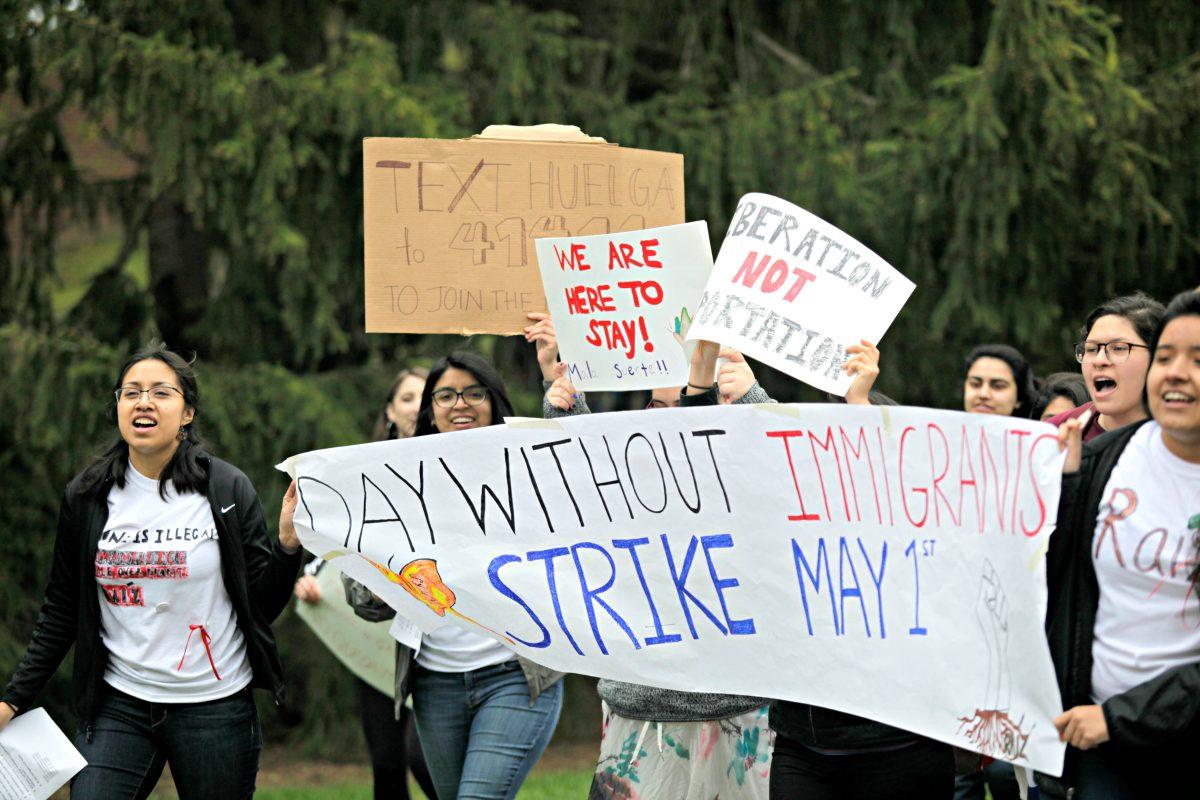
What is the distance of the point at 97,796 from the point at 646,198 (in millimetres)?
2784

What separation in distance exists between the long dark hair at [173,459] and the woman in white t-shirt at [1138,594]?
2.64m

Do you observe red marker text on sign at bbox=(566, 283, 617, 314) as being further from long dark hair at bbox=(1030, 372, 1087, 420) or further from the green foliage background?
the green foliage background

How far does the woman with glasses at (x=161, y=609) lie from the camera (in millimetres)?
4445

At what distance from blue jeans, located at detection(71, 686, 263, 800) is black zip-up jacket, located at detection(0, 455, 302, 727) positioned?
90 mm

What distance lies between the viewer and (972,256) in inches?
360

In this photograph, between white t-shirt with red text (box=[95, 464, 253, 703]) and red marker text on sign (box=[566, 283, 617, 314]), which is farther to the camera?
red marker text on sign (box=[566, 283, 617, 314])

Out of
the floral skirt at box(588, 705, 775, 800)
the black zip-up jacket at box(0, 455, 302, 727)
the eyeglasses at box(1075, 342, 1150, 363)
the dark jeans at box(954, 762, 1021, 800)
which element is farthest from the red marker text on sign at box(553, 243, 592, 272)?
the dark jeans at box(954, 762, 1021, 800)

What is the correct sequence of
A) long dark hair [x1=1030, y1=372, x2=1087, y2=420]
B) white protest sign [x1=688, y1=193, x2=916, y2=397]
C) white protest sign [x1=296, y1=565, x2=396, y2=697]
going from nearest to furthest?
white protest sign [x1=688, y1=193, x2=916, y2=397] < long dark hair [x1=1030, y1=372, x2=1087, y2=420] < white protest sign [x1=296, y1=565, x2=396, y2=697]

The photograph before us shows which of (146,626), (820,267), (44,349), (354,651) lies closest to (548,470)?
(820,267)

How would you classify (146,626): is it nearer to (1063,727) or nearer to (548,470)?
(548,470)

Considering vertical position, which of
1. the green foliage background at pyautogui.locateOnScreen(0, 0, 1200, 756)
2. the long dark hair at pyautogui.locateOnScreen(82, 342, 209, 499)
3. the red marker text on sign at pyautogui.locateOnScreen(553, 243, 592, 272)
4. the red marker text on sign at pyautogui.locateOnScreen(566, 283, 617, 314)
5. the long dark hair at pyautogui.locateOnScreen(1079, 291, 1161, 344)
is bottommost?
the long dark hair at pyautogui.locateOnScreen(82, 342, 209, 499)

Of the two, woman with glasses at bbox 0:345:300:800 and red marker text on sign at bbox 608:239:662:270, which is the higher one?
red marker text on sign at bbox 608:239:662:270

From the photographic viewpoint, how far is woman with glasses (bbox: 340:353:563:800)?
4973 mm

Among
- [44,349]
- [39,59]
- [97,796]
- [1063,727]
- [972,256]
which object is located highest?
[39,59]
